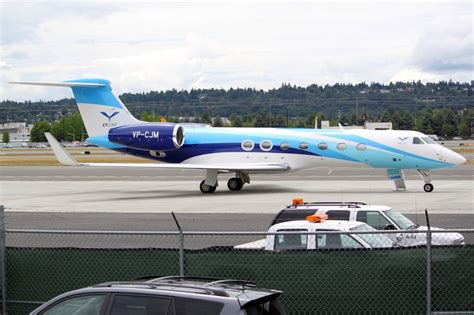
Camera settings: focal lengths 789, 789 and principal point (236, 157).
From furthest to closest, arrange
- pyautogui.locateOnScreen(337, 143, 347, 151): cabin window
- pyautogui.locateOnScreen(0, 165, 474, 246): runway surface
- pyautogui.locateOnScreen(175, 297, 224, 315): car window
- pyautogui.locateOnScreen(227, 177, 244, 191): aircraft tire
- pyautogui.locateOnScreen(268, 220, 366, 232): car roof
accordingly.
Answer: pyautogui.locateOnScreen(227, 177, 244, 191): aircraft tire < pyautogui.locateOnScreen(337, 143, 347, 151): cabin window < pyautogui.locateOnScreen(0, 165, 474, 246): runway surface < pyautogui.locateOnScreen(268, 220, 366, 232): car roof < pyautogui.locateOnScreen(175, 297, 224, 315): car window

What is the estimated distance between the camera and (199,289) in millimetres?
7035

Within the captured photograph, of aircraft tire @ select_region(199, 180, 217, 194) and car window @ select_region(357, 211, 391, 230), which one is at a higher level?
car window @ select_region(357, 211, 391, 230)

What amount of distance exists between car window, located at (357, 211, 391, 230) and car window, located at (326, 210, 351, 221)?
23 cm

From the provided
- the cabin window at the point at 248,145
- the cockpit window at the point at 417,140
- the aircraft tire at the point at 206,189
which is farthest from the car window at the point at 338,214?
the cabin window at the point at 248,145

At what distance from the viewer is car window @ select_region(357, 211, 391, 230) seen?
47.2ft

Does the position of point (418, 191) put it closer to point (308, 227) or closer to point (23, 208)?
point (23, 208)

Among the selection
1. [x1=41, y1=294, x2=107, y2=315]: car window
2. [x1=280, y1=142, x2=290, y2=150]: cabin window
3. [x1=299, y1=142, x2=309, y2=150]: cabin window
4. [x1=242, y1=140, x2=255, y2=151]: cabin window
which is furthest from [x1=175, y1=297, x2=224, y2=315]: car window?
[x1=242, y1=140, x2=255, y2=151]: cabin window

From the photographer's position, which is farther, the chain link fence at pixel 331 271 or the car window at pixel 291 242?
the car window at pixel 291 242

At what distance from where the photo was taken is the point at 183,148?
3538 centimetres

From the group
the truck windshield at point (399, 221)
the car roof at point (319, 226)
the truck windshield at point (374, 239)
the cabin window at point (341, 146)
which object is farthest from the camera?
the cabin window at point (341, 146)

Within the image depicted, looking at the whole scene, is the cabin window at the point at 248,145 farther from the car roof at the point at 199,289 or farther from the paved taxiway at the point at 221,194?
the car roof at the point at 199,289

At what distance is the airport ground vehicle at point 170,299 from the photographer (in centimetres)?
675

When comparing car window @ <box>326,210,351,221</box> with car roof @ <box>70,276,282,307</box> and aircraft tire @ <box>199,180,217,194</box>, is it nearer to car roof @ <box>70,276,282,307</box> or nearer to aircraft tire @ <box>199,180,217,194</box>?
car roof @ <box>70,276,282,307</box>

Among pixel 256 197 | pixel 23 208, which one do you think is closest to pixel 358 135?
pixel 256 197
